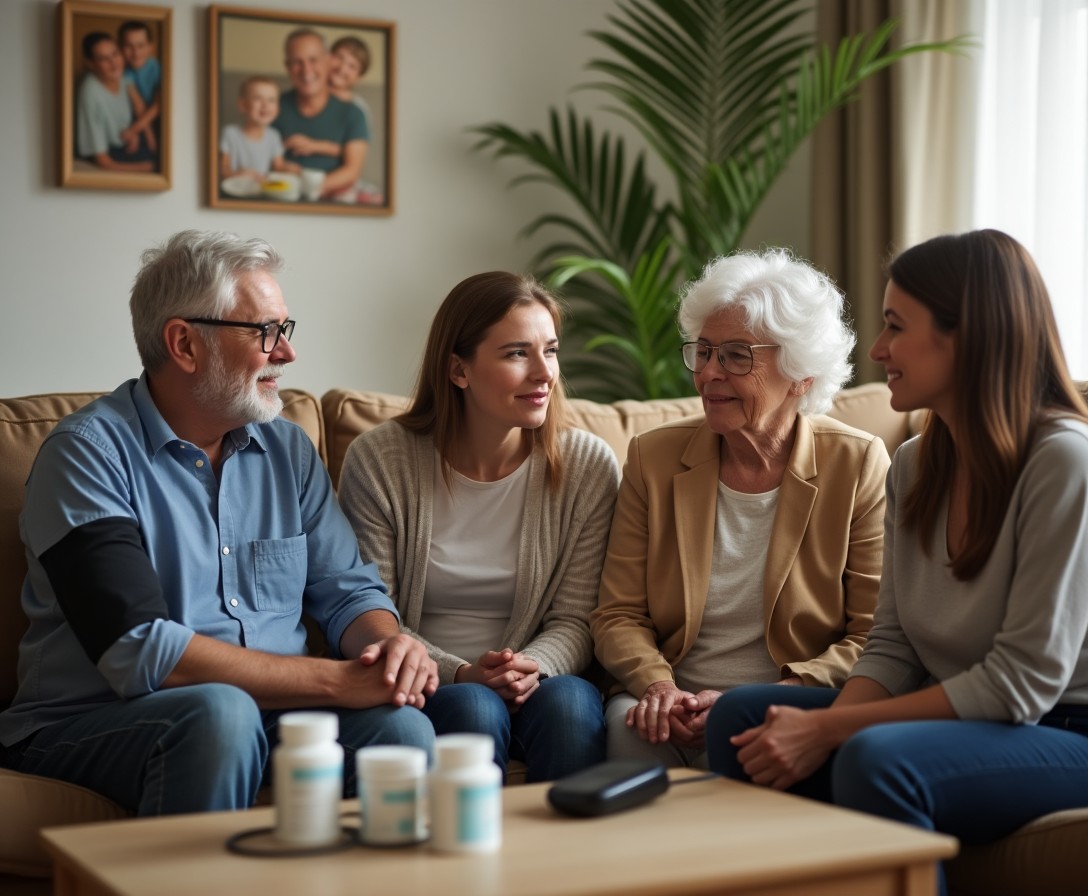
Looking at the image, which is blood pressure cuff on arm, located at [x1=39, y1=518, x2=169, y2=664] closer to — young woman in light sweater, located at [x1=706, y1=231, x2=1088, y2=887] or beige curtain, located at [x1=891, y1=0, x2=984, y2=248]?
young woman in light sweater, located at [x1=706, y1=231, x2=1088, y2=887]

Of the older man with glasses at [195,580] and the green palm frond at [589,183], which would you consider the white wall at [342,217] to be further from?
the older man with glasses at [195,580]

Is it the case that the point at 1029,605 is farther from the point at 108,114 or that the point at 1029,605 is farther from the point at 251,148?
the point at 108,114

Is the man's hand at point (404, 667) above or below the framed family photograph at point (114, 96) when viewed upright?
below

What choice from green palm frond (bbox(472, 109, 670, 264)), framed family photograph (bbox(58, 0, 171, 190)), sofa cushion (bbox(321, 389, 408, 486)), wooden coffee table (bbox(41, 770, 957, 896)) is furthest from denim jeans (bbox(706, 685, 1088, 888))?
framed family photograph (bbox(58, 0, 171, 190))

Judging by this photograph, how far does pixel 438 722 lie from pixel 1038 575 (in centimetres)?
96

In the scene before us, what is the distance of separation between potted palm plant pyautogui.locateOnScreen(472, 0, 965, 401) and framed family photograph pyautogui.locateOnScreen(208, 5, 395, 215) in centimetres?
33

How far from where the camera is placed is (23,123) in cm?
366

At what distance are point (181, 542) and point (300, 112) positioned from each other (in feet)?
6.97

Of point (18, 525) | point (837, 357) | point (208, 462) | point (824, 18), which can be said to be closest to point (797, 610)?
point (837, 357)

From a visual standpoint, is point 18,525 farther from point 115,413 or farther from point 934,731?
point 934,731

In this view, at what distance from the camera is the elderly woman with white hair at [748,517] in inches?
90.9

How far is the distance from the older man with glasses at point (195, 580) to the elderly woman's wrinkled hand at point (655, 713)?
0.34m

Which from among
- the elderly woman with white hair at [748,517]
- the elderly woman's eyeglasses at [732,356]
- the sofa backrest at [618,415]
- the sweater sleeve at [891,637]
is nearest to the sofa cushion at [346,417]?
the sofa backrest at [618,415]

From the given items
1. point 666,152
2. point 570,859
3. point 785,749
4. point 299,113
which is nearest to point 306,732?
point 570,859
